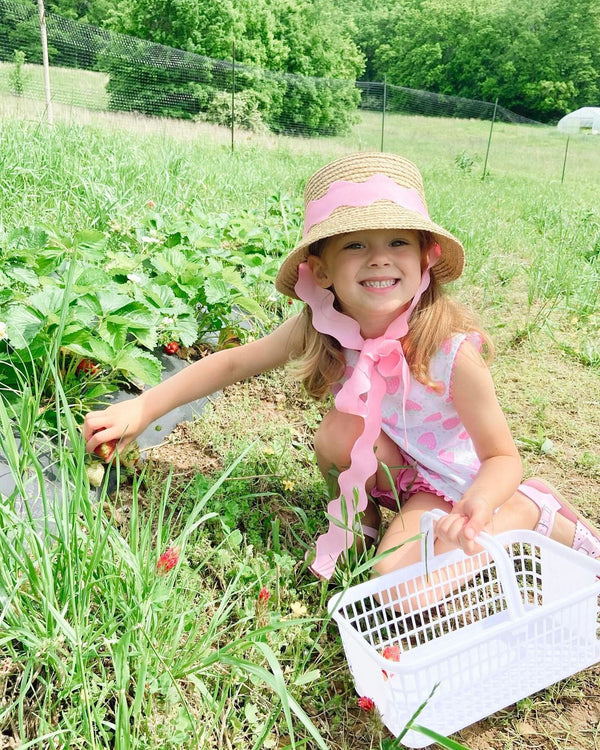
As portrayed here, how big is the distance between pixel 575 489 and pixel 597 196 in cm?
833

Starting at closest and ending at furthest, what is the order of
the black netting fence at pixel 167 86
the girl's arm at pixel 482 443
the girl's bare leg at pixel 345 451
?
the girl's arm at pixel 482 443 < the girl's bare leg at pixel 345 451 < the black netting fence at pixel 167 86

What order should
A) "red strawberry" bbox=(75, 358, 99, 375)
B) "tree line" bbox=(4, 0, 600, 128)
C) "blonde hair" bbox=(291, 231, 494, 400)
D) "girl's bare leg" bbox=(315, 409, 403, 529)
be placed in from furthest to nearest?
"tree line" bbox=(4, 0, 600, 128) → "red strawberry" bbox=(75, 358, 99, 375) → "girl's bare leg" bbox=(315, 409, 403, 529) → "blonde hair" bbox=(291, 231, 494, 400)

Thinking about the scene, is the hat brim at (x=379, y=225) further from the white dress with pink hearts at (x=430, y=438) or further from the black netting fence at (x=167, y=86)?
the black netting fence at (x=167, y=86)

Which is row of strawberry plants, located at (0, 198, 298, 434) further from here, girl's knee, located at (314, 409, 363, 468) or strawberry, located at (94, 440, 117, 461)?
girl's knee, located at (314, 409, 363, 468)

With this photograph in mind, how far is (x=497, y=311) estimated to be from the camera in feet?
10.8

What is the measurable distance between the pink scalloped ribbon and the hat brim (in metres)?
0.02

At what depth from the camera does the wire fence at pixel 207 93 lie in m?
10.2

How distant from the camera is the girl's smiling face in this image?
1441mm

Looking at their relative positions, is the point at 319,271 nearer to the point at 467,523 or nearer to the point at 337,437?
the point at 337,437

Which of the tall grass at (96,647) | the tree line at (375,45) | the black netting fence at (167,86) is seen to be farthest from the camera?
the tree line at (375,45)

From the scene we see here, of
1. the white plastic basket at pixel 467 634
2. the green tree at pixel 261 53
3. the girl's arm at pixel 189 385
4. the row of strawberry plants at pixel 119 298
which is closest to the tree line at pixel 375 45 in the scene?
the green tree at pixel 261 53

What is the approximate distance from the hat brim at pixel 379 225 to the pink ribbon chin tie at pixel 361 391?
43 mm

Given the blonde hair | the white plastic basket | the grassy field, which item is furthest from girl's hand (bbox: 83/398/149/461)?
the white plastic basket

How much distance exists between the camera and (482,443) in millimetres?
1470
